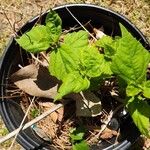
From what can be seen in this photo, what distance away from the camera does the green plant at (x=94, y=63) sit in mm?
1041

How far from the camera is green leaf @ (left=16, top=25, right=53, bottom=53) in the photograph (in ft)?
3.75

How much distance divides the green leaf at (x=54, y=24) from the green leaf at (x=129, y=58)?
200mm

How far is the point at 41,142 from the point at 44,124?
0.08 m

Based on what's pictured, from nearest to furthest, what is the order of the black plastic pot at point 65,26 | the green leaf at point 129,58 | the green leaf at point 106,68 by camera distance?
1. the green leaf at point 129,58
2. the green leaf at point 106,68
3. the black plastic pot at point 65,26

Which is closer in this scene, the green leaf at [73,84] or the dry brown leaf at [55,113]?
the green leaf at [73,84]

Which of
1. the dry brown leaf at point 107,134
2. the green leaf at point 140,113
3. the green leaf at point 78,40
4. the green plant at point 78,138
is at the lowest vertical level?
the dry brown leaf at point 107,134

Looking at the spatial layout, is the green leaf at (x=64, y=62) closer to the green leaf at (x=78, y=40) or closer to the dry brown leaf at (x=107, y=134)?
the green leaf at (x=78, y=40)

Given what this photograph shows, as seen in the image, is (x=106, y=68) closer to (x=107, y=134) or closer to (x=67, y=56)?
(x=67, y=56)

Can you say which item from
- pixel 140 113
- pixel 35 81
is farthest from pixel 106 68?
pixel 35 81

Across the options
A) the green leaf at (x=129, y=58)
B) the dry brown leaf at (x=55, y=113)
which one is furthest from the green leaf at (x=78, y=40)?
the dry brown leaf at (x=55, y=113)

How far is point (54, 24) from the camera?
45.8 inches

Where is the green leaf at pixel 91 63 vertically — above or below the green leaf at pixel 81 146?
above

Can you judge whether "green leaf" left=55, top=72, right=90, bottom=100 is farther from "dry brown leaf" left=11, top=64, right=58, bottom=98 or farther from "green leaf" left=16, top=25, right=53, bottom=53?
"dry brown leaf" left=11, top=64, right=58, bottom=98

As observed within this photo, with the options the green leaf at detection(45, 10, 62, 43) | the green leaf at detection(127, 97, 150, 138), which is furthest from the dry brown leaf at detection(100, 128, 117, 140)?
the green leaf at detection(45, 10, 62, 43)
